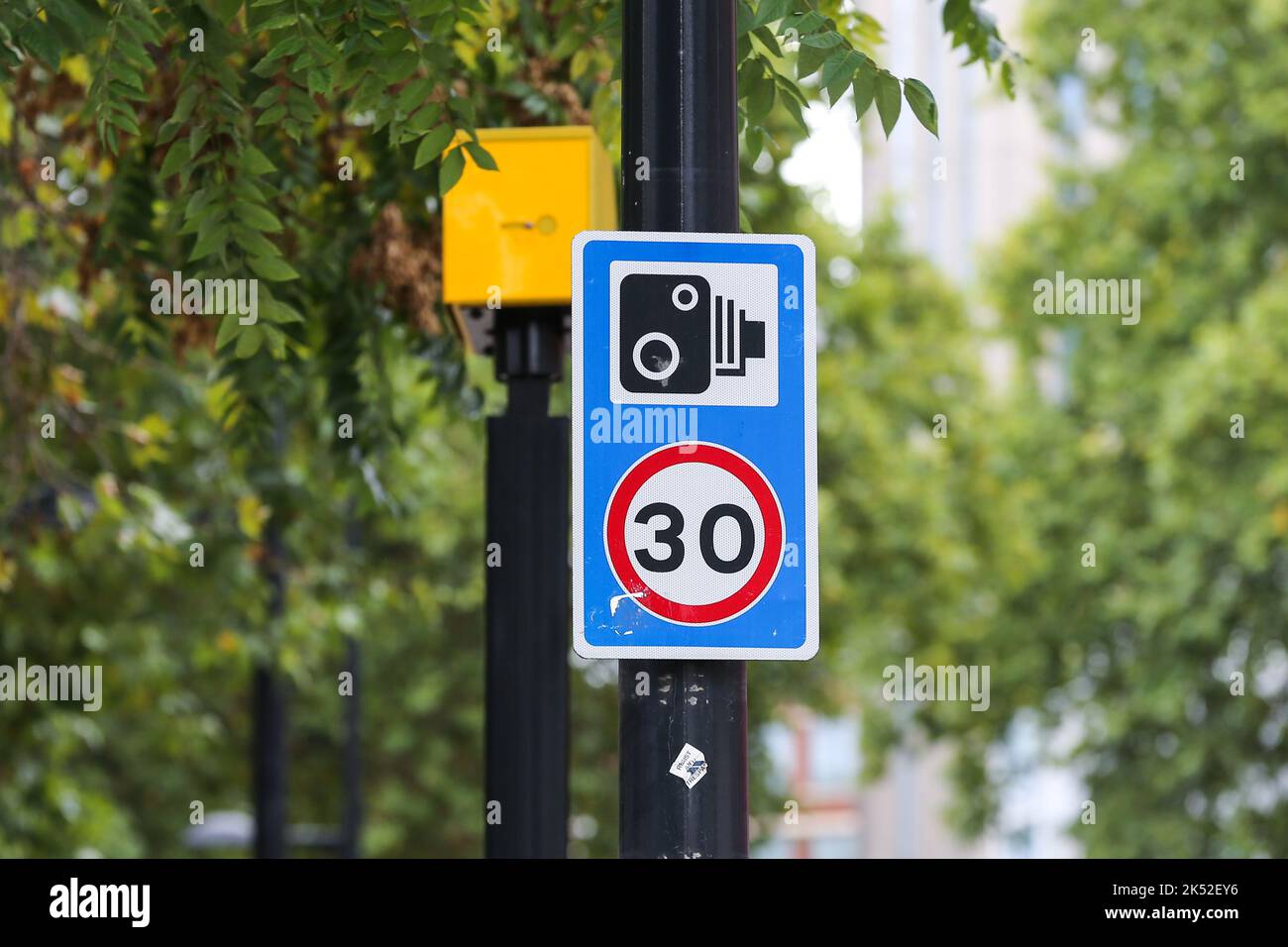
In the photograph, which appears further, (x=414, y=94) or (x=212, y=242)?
(x=212, y=242)

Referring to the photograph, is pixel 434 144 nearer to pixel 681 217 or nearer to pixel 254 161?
pixel 254 161

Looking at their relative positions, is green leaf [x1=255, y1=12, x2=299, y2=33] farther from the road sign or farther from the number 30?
the number 30

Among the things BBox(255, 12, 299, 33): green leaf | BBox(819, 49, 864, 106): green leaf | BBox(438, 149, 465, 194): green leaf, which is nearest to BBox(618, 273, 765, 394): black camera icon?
BBox(819, 49, 864, 106): green leaf

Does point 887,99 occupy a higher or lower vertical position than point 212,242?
higher

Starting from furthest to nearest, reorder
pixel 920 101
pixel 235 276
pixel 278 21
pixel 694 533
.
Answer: pixel 235 276 → pixel 278 21 → pixel 920 101 → pixel 694 533

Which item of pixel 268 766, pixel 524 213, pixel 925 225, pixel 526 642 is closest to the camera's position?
pixel 526 642

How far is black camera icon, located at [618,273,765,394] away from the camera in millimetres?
3305

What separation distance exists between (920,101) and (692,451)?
0.97 metres

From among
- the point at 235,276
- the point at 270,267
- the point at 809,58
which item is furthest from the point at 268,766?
the point at 809,58

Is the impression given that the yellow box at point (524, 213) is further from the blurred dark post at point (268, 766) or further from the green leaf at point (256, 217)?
the blurred dark post at point (268, 766)

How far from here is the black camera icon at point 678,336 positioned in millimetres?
3305

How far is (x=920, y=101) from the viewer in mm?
3709

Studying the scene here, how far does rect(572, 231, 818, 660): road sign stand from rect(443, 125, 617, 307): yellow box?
1.44 metres
